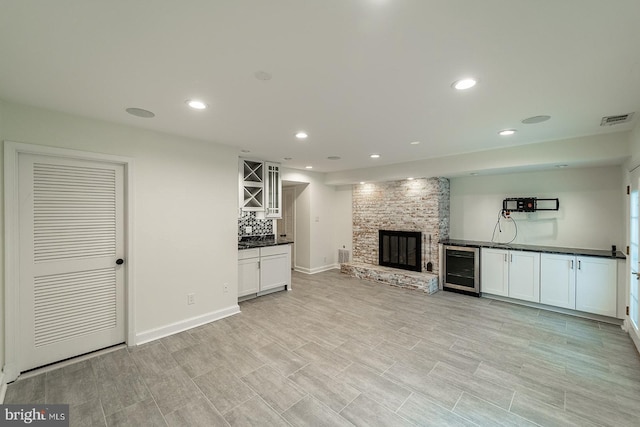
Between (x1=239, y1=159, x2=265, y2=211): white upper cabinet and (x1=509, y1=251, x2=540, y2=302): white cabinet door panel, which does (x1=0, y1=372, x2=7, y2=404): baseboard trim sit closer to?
(x1=239, y1=159, x2=265, y2=211): white upper cabinet

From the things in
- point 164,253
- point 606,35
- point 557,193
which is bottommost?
point 164,253

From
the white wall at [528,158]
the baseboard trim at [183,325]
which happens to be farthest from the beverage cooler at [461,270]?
the baseboard trim at [183,325]

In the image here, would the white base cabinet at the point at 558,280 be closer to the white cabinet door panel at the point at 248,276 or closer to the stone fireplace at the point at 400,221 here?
the stone fireplace at the point at 400,221

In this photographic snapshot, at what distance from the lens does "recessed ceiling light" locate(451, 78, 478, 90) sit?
6.52ft

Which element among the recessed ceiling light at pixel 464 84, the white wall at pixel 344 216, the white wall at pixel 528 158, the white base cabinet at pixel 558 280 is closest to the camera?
the recessed ceiling light at pixel 464 84

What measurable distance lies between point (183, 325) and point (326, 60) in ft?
11.7

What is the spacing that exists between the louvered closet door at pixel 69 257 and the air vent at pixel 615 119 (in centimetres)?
540

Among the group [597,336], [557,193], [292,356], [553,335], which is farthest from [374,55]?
[557,193]

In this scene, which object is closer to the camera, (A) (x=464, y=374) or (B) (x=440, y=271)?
(A) (x=464, y=374)

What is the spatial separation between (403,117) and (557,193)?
3669 mm

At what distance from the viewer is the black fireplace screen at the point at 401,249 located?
5.74 metres

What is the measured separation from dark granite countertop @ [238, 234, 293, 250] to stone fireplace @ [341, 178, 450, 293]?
79.4 inches

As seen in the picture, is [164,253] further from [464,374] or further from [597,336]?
[597,336]

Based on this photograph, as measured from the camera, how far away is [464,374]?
2568 millimetres
